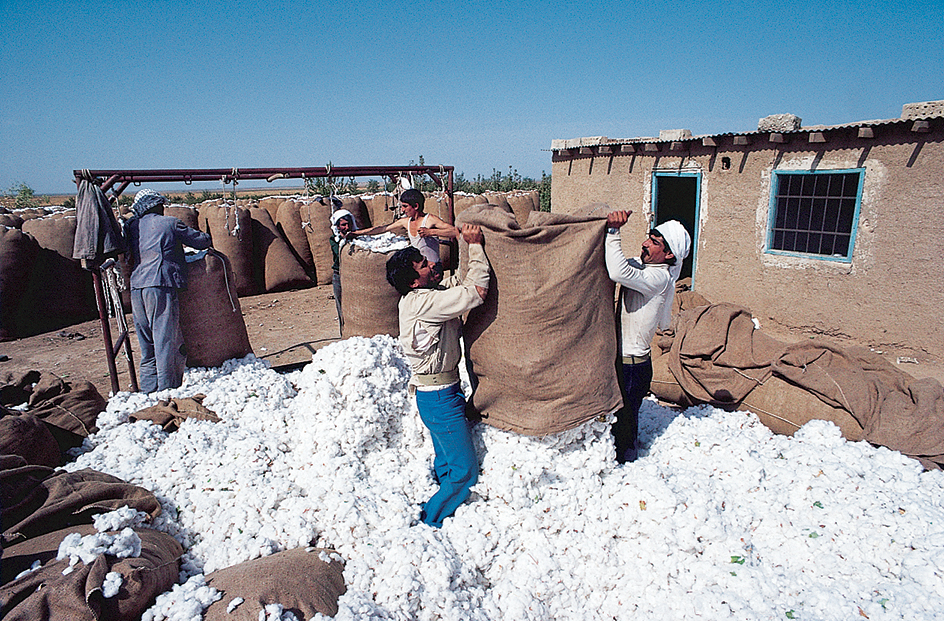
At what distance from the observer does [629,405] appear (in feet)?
9.80

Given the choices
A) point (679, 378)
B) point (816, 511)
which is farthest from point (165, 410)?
point (816, 511)

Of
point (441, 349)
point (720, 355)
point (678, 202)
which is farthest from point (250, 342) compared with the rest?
point (678, 202)

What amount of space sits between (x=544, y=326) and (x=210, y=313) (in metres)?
2.97

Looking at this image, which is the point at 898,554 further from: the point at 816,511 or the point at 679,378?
the point at 679,378

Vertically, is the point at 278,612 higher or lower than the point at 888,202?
lower

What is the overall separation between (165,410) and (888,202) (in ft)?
22.6

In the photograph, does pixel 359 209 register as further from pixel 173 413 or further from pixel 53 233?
pixel 173 413

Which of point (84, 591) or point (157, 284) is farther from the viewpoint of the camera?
point (157, 284)

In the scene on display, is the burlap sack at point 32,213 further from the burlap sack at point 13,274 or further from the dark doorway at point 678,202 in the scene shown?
the dark doorway at point 678,202

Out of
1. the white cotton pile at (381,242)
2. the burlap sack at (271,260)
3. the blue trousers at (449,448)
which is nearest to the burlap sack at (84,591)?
the blue trousers at (449,448)

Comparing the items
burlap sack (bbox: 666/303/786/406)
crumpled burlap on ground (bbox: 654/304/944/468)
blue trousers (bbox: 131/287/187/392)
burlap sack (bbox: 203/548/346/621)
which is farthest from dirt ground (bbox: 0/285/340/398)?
crumpled burlap on ground (bbox: 654/304/944/468)

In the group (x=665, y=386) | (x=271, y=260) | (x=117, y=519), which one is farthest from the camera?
(x=271, y=260)

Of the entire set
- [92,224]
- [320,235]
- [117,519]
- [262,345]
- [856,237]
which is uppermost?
[92,224]

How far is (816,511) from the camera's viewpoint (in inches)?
101
